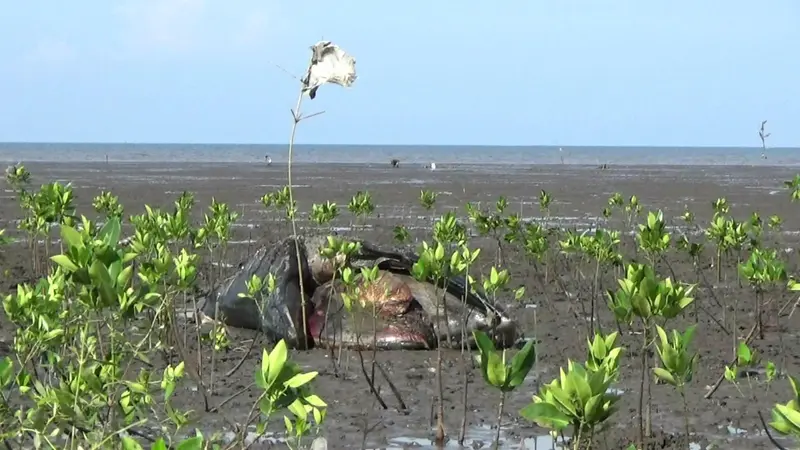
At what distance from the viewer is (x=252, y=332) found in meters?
7.82

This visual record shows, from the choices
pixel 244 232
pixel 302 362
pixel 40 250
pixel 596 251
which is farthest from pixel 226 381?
pixel 244 232

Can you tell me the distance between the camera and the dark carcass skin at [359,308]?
722 centimetres

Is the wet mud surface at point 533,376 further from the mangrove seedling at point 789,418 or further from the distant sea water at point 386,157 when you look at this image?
the distant sea water at point 386,157

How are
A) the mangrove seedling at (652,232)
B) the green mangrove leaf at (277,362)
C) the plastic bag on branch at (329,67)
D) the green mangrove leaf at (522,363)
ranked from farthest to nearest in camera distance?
the mangrove seedling at (652,232) < the plastic bag on branch at (329,67) < the green mangrove leaf at (522,363) < the green mangrove leaf at (277,362)

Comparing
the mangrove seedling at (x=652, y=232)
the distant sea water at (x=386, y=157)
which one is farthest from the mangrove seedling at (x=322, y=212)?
the distant sea water at (x=386, y=157)

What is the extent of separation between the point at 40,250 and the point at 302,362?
611cm

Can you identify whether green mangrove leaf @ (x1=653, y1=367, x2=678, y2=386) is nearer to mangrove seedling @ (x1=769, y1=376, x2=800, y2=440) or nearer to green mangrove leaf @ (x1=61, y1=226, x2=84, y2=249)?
mangrove seedling @ (x1=769, y1=376, x2=800, y2=440)

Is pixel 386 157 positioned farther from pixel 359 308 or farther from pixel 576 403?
pixel 576 403

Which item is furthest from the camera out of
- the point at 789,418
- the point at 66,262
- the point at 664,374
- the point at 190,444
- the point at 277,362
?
the point at 664,374

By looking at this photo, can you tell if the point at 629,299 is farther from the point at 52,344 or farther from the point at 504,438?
the point at 52,344

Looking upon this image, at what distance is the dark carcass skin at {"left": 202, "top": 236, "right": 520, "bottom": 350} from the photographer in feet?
23.7

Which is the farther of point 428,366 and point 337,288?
point 337,288

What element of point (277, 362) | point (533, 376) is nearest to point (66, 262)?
point (277, 362)

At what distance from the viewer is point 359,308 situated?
273 inches
